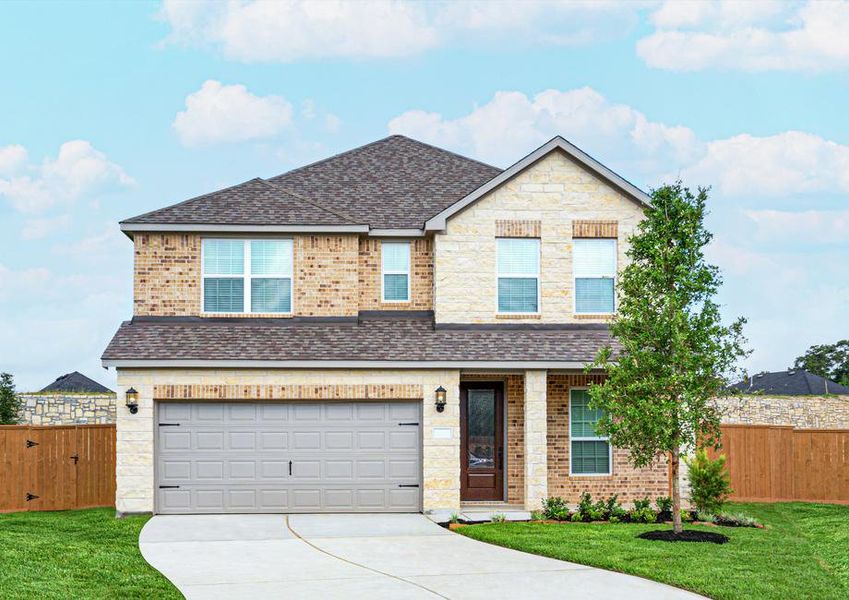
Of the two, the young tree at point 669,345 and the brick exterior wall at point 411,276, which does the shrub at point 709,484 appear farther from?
the brick exterior wall at point 411,276

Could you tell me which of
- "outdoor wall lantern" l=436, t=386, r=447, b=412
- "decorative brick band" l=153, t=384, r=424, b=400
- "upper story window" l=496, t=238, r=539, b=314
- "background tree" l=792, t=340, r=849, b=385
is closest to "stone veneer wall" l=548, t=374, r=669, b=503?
"upper story window" l=496, t=238, r=539, b=314

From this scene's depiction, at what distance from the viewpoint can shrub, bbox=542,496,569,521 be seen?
20.1 m

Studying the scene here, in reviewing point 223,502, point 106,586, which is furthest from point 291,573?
point 223,502

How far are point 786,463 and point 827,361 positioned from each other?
109 ft

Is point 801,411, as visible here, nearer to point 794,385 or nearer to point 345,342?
point 794,385

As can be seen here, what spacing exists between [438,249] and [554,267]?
2.46m

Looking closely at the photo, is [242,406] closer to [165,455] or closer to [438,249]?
[165,455]

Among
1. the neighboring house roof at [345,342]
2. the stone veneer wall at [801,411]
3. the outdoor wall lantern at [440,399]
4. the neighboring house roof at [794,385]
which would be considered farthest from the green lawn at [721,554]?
the neighboring house roof at [794,385]

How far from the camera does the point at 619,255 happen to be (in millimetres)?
21750

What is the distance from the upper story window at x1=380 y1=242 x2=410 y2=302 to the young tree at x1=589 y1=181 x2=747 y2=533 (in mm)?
5841

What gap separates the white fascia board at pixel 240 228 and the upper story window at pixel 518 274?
116 inches

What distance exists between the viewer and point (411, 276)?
22.4 m

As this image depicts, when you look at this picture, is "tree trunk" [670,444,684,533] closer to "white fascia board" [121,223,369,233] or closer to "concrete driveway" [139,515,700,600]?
"concrete driveway" [139,515,700,600]

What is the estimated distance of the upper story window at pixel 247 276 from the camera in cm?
2161
